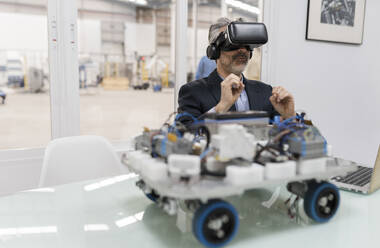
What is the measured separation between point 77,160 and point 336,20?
274cm

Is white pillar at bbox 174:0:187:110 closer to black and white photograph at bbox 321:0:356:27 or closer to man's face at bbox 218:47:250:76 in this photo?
man's face at bbox 218:47:250:76

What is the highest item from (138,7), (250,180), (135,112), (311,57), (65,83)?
(138,7)

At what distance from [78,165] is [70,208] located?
549 mm

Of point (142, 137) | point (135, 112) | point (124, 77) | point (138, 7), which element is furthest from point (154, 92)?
point (142, 137)

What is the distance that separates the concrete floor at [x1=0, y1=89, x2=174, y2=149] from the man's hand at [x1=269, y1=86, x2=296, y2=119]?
1.47m

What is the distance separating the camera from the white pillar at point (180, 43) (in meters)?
2.62

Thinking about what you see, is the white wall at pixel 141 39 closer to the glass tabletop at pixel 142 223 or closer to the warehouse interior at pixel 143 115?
the warehouse interior at pixel 143 115

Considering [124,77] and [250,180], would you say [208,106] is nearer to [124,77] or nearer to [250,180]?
[250,180]

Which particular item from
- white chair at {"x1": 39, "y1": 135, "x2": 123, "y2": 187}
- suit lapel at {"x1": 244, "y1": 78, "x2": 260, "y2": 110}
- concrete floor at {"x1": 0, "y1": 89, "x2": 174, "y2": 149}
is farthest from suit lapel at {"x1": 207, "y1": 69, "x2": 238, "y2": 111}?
concrete floor at {"x1": 0, "y1": 89, "x2": 174, "y2": 149}

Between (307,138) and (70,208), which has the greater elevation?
(307,138)

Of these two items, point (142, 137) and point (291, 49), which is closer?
point (142, 137)

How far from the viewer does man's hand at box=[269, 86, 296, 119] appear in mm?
1040

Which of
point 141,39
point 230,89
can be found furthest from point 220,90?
point 141,39

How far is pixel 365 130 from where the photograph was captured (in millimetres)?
3527
